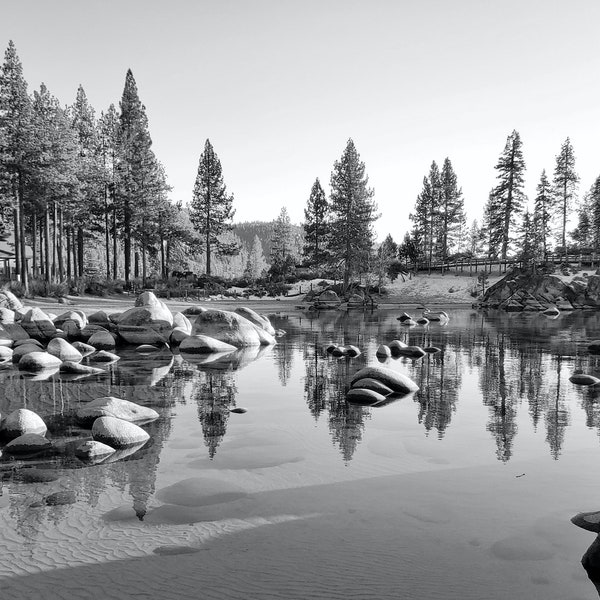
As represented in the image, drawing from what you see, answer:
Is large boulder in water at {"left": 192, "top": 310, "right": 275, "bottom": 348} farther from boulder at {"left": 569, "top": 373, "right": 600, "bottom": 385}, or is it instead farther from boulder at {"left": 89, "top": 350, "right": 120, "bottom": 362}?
boulder at {"left": 569, "top": 373, "right": 600, "bottom": 385}

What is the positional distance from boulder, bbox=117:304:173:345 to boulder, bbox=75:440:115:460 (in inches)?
432

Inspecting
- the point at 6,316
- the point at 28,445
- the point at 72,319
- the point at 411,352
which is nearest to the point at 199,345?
the point at 72,319

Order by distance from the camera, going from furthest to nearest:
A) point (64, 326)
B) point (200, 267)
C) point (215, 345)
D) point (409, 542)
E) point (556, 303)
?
1. point (200, 267)
2. point (556, 303)
3. point (64, 326)
4. point (215, 345)
5. point (409, 542)

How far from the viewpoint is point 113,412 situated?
725 centimetres

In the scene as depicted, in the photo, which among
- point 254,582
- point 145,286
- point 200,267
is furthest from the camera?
point 200,267

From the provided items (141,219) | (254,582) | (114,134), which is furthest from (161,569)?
(114,134)

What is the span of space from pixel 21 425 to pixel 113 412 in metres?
1.21

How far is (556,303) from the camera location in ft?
135

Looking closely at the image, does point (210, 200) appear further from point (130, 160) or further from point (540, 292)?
point (540, 292)

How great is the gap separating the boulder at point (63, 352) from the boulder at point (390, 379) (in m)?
8.01

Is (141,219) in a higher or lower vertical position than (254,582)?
higher

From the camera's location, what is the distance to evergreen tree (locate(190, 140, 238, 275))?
48688 millimetres

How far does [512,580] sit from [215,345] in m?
12.9

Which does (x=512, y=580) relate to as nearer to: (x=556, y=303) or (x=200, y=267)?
(x=556, y=303)
